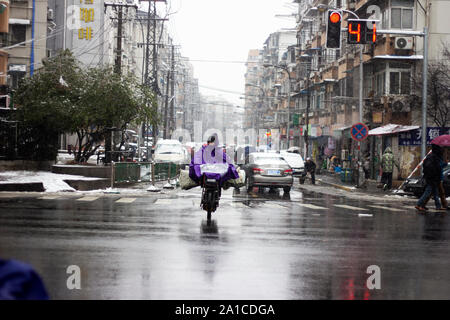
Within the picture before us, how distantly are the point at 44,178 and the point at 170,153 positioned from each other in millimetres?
19448

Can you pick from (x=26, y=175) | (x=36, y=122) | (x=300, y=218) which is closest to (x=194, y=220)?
(x=300, y=218)

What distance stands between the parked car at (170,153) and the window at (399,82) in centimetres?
1426

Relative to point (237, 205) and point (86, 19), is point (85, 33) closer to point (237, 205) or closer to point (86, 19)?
point (86, 19)

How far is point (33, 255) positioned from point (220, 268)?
2.53 meters

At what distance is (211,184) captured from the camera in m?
13.7

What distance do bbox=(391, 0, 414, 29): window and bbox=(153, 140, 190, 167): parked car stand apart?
636 inches

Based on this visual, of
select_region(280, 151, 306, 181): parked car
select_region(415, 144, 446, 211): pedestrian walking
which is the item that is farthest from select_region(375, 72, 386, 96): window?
select_region(415, 144, 446, 211): pedestrian walking

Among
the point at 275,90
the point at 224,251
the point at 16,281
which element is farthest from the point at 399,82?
the point at 275,90

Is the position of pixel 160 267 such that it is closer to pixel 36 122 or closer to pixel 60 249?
pixel 60 249

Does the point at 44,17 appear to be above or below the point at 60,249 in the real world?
above

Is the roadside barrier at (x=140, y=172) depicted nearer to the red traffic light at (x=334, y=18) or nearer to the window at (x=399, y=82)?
the red traffic light at (x=334, y=18)

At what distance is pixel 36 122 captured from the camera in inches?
1045

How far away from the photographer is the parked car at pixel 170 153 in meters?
42.1

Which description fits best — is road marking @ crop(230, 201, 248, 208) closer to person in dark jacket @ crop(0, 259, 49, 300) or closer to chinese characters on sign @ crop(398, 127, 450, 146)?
chinese characters on sign @ crop(398, 127, 450, 146)
